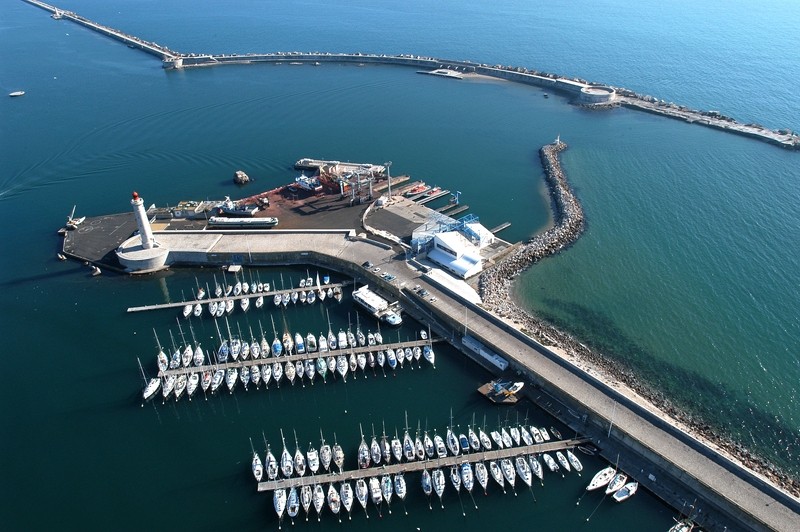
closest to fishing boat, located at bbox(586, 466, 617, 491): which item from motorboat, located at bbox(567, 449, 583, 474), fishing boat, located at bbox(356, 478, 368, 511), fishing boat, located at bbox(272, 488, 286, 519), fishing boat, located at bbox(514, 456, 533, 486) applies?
motorboat, located at bbox(567, 449, 583, 474)

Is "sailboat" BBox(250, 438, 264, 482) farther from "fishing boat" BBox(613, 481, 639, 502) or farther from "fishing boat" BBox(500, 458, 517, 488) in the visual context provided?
"fishing boat" BBox(613, 481, 639, 502)

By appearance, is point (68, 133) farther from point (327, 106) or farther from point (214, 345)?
point (214, 345)

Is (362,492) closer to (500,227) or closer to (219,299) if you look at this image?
(219,299)

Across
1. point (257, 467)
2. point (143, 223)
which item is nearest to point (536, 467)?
point (257, 467)

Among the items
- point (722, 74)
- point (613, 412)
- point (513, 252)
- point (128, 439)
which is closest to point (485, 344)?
point (613, 412)

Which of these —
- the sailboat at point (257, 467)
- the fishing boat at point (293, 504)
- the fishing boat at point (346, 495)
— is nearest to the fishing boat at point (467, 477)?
the fishing boat at point (346, 495)

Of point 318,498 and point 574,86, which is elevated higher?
point 574,86

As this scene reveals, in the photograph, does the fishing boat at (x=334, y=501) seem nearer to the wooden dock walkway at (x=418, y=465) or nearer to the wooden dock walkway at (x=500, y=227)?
the wooden dock walkway at (x=418, y=465)
